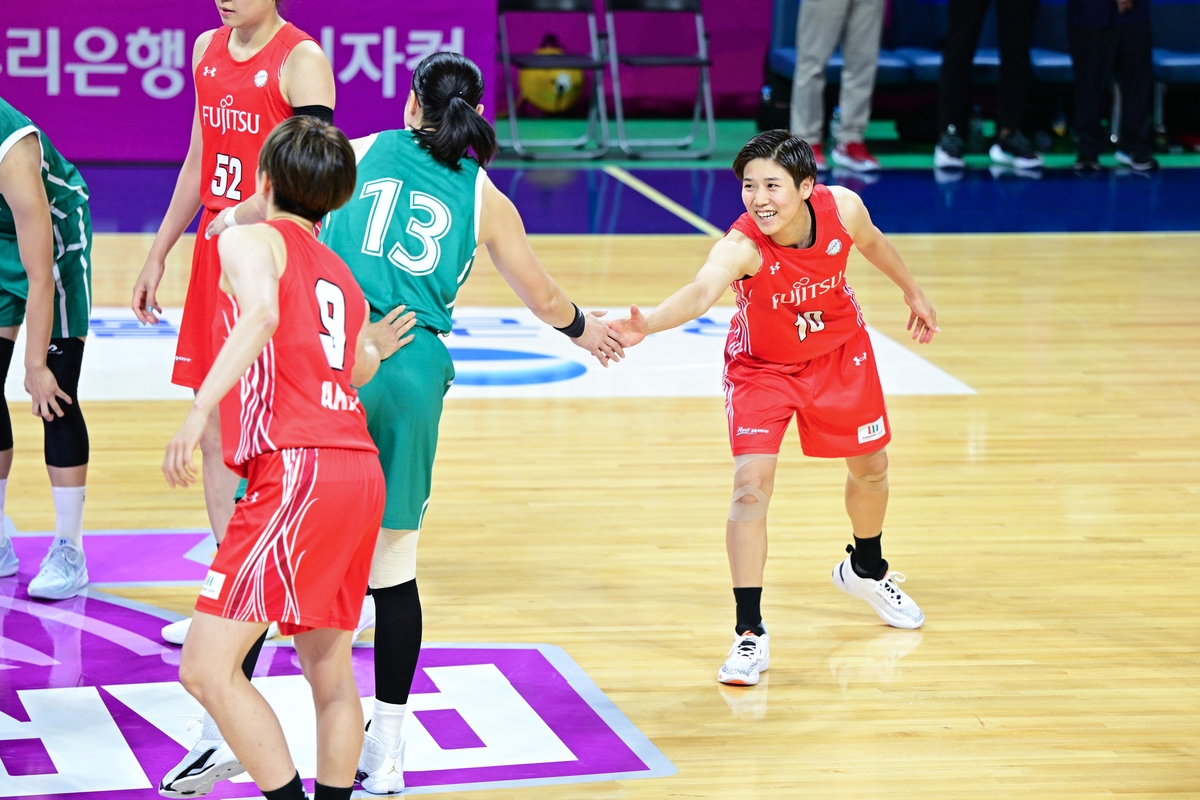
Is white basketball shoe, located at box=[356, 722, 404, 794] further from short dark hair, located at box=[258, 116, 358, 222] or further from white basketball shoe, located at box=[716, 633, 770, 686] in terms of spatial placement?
short dark hair, located at box=[258, 116, 358, 222]

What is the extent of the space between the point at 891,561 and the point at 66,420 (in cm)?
223

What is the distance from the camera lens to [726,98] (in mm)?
14438

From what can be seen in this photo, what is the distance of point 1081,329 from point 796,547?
3155 mm

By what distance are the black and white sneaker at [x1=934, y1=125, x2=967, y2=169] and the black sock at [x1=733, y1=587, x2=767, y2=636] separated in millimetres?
8827

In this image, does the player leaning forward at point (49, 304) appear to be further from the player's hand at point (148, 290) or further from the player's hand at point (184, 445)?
the player's hand at point (184, 445)

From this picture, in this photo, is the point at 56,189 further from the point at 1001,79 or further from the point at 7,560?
the point at 1001,79

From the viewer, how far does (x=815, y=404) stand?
3.73m

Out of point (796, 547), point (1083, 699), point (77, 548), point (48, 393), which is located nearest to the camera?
point (1083, 699)

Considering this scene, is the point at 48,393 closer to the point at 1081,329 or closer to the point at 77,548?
the point at 77,548

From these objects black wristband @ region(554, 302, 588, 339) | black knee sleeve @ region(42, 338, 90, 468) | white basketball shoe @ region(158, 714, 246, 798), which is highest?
black wristband @ region(554, 302, 588, 339)

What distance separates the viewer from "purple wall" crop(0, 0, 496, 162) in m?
10.1

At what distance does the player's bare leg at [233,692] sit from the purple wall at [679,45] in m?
11.8

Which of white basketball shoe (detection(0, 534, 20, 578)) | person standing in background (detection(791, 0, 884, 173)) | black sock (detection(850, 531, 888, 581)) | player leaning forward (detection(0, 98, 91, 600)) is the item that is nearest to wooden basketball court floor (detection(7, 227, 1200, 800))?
black sock (detection(850, 531, 888, 581))

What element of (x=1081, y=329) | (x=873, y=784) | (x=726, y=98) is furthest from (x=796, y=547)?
(x=726, y=98)
